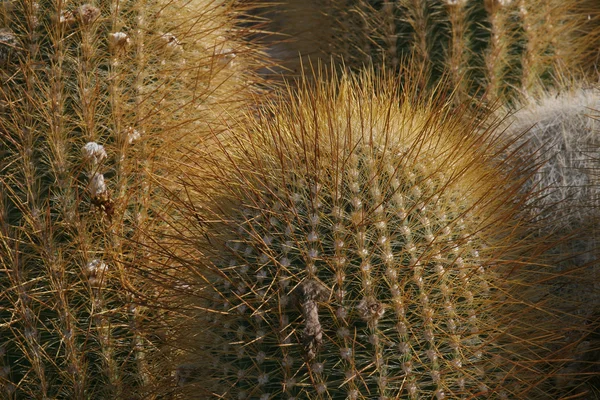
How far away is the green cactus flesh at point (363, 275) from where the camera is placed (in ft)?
5.08

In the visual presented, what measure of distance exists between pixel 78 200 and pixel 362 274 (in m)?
0.74

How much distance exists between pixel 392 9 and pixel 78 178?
130 centimetres

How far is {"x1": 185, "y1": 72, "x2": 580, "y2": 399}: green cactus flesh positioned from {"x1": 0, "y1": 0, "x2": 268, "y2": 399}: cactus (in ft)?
0.98

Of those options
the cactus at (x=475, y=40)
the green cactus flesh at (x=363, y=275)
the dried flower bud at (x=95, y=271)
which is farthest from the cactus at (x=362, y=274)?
the cactus at (x=475, y=40)

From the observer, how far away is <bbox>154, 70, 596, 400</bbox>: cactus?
1549mm

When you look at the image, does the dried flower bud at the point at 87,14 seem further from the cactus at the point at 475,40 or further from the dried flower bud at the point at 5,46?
the cactus at the point at 475,40

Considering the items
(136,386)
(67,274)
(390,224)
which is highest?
(390,224)

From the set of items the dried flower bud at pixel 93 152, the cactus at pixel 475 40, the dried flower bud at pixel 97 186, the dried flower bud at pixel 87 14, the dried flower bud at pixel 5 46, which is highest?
the cactus at pixel 475 40

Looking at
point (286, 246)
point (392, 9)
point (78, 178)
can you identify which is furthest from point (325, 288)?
point (392, 9)

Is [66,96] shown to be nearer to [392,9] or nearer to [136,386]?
[136,386]

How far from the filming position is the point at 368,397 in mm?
1525

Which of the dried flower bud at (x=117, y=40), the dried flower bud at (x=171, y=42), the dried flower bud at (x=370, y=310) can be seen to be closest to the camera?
the dried flower bud at (x=370, y=310)

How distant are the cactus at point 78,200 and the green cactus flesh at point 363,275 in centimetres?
30

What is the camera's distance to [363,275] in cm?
156
